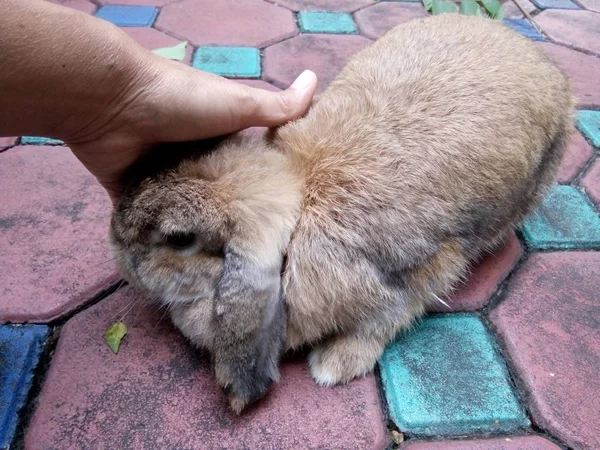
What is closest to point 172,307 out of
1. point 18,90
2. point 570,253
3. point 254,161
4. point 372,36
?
point 254,161

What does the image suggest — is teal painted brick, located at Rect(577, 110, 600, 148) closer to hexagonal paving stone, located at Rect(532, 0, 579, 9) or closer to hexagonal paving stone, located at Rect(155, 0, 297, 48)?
hexagonal paving stone, located at Rect(532, 0, 579, 9)

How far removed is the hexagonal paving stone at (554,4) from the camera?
3.71 meters

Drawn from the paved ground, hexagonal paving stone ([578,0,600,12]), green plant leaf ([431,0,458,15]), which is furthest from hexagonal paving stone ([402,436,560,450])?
hexagonal paving stone ([578,0,600,12])

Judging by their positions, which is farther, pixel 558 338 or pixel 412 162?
pixel 558 338

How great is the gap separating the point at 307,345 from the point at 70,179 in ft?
3.92

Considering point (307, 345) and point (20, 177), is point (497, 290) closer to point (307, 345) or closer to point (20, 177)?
point (307, 345)

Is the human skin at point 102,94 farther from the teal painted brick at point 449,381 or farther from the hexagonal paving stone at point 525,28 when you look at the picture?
the hexagonal paving stone at point 525,28

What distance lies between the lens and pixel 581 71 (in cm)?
303

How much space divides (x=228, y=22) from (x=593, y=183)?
216 cm

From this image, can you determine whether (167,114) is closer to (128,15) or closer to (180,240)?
(180,240)

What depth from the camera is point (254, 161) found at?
5.02 feet

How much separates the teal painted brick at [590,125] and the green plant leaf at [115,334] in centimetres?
216

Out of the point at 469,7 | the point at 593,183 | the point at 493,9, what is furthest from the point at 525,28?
the point at 593,183

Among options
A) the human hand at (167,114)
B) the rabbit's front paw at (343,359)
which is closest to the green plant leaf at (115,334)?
the human hand at (167,114)
